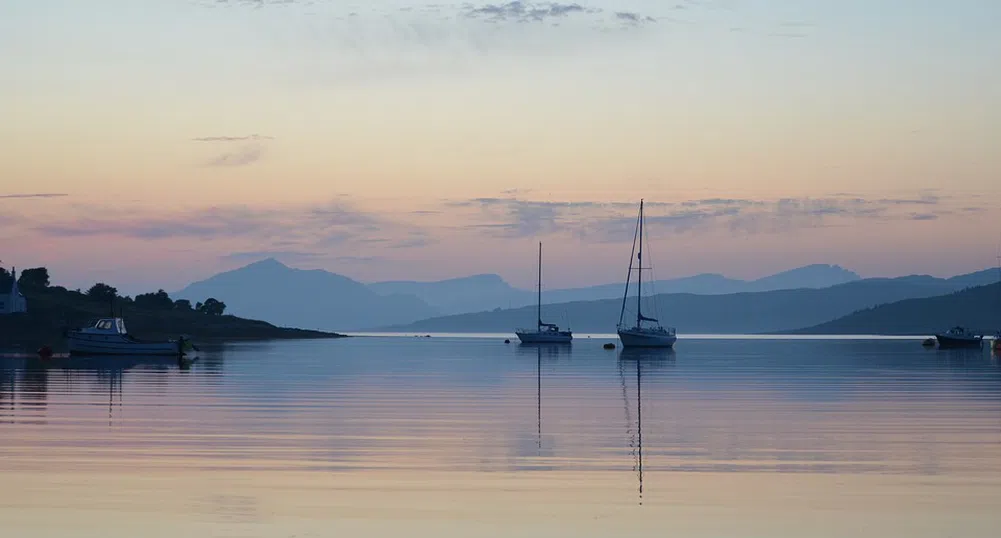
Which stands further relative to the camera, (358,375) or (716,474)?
(358,375)

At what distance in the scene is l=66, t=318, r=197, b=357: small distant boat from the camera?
100000 millimetres

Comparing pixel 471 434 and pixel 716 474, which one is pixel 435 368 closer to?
pixel 471 434

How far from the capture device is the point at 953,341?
168750 millimetres

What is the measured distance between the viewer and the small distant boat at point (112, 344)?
328 ft

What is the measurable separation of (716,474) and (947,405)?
2499 centimetres

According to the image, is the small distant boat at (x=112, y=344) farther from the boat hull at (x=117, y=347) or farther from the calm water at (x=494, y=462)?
the calm water at (x=494, y=462)

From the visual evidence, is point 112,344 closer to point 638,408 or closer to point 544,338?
point 638,408

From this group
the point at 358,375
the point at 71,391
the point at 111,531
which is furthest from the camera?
the point at 358,375

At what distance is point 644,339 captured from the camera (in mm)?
142250

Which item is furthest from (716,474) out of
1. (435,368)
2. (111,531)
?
(435,368)

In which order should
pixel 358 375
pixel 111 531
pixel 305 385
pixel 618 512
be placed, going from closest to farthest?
pixel 111 531, pixel 618 512, pixel 305 385, pixel 358 375

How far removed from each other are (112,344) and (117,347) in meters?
0.71

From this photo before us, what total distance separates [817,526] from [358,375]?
A: 57207mm

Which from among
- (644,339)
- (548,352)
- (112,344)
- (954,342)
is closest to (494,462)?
(112,344)
